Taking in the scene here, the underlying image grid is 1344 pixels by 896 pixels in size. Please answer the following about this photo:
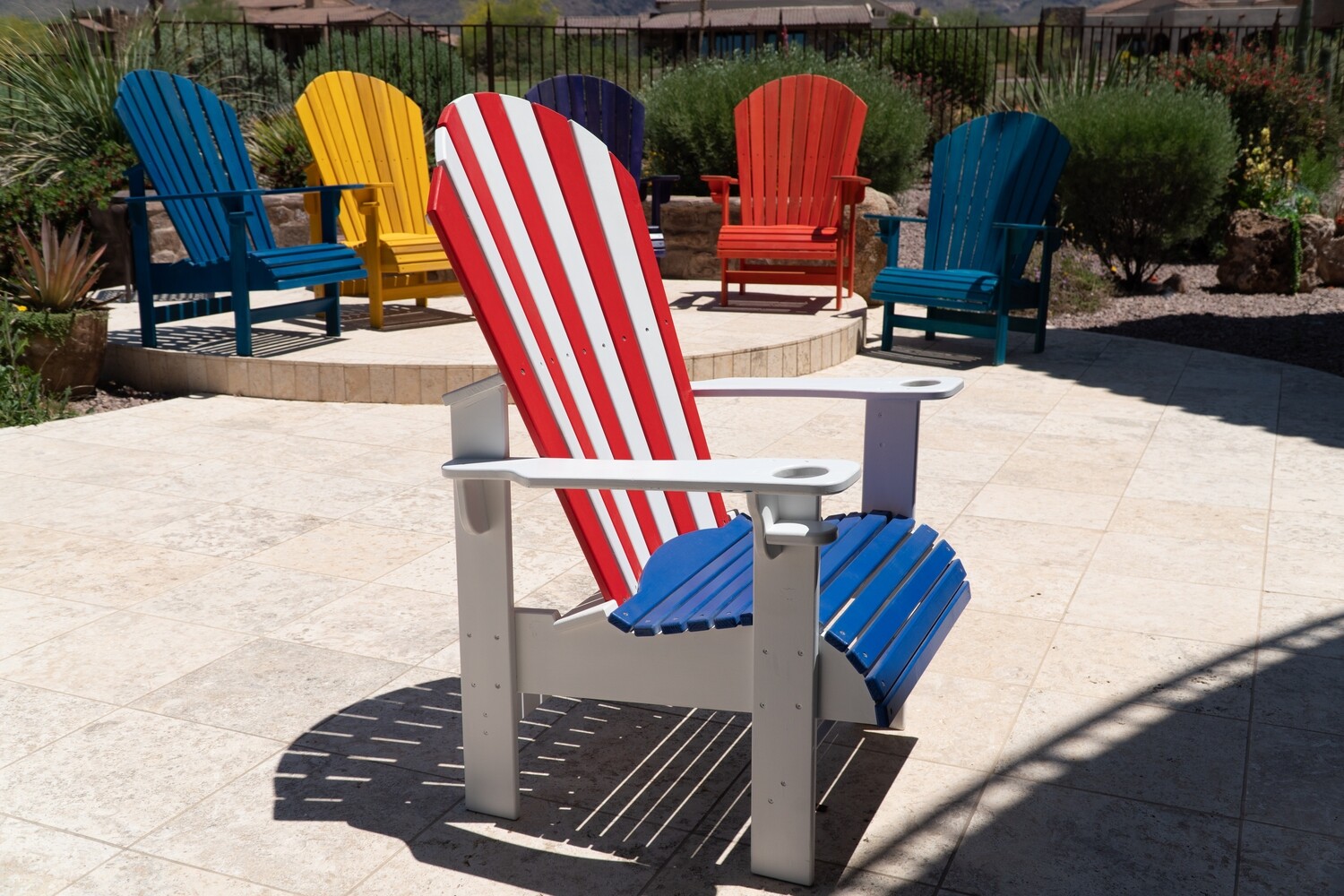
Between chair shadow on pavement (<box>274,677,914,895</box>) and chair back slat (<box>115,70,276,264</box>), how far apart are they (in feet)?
13.2

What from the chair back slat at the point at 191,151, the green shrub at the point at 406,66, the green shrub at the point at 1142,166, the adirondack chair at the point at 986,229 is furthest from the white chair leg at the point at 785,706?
the green shrub at the point at 406,66

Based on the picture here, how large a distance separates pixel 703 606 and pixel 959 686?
37.1 inches

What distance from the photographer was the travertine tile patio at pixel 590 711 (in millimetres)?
2100

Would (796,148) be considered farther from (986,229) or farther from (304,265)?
(304,265)

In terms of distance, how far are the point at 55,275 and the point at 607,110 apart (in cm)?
328

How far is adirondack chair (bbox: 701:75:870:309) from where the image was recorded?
24.2ft

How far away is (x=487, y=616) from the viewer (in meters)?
2.17

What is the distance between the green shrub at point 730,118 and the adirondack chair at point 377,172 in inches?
108

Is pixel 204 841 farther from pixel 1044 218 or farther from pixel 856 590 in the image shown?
pixel 1044 218

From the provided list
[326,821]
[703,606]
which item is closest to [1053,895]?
[703,606]

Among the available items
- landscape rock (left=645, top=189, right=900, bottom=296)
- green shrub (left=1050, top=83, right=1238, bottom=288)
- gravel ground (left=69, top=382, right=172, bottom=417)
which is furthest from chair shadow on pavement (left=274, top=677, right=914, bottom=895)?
green shrub (left=1050, top=83, right=1238, bottom=288)

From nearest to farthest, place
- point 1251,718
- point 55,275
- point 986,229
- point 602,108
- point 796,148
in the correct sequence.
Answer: point 1251,718, point 55,275, point 986,229, point 602,108, point 796,148

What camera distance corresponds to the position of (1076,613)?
319 centimetres

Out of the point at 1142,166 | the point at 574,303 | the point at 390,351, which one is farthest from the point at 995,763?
the point at 1142,166
